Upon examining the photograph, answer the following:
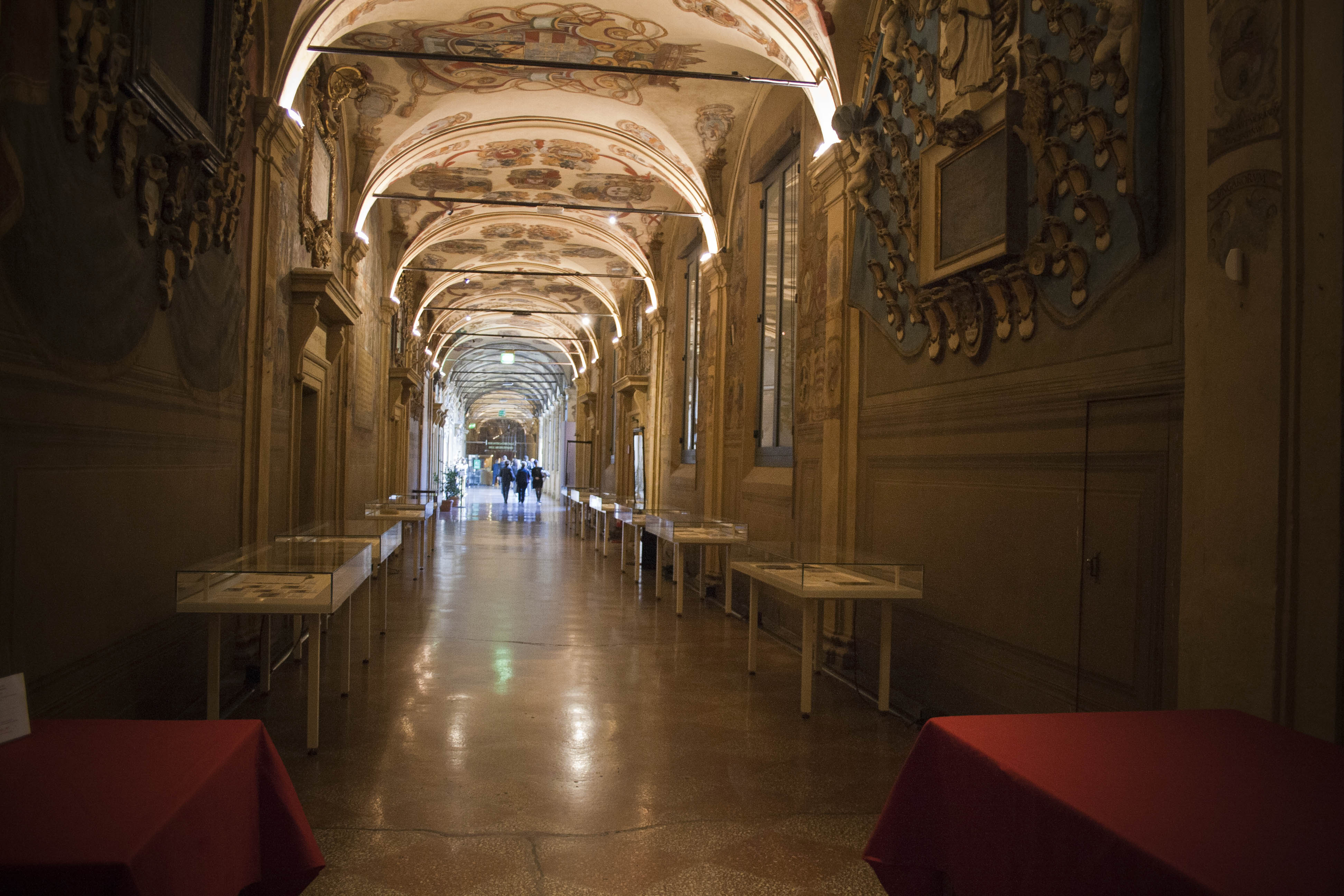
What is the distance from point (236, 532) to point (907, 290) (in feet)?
16.9

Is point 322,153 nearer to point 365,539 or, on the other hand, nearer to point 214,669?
point 365,539

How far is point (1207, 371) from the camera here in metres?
3.58

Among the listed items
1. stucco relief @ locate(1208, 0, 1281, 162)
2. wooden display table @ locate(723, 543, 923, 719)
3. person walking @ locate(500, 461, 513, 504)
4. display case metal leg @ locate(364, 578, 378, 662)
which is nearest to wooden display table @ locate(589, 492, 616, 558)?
display case metal leg @ locate(364, 578, 378, 662)

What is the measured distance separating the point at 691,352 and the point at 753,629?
8760 mm

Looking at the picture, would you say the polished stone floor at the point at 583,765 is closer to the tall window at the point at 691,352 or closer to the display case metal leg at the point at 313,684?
the display case metal leg at the point at 313,684

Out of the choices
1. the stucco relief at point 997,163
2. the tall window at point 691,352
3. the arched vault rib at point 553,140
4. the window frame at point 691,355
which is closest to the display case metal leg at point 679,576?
the stucco relief at point 997,163

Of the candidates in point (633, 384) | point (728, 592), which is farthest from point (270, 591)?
point (633, 384)

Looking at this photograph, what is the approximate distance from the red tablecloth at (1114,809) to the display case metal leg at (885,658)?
118 inches

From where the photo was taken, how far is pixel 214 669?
16.2 feet

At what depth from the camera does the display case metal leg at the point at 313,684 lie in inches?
191

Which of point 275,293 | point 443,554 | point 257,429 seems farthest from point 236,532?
point 443,554

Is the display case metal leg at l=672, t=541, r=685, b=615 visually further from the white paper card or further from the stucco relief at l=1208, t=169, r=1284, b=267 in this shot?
the white paper card

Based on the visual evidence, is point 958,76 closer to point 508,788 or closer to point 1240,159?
point 1240,159

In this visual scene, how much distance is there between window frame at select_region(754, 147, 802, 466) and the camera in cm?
1045
